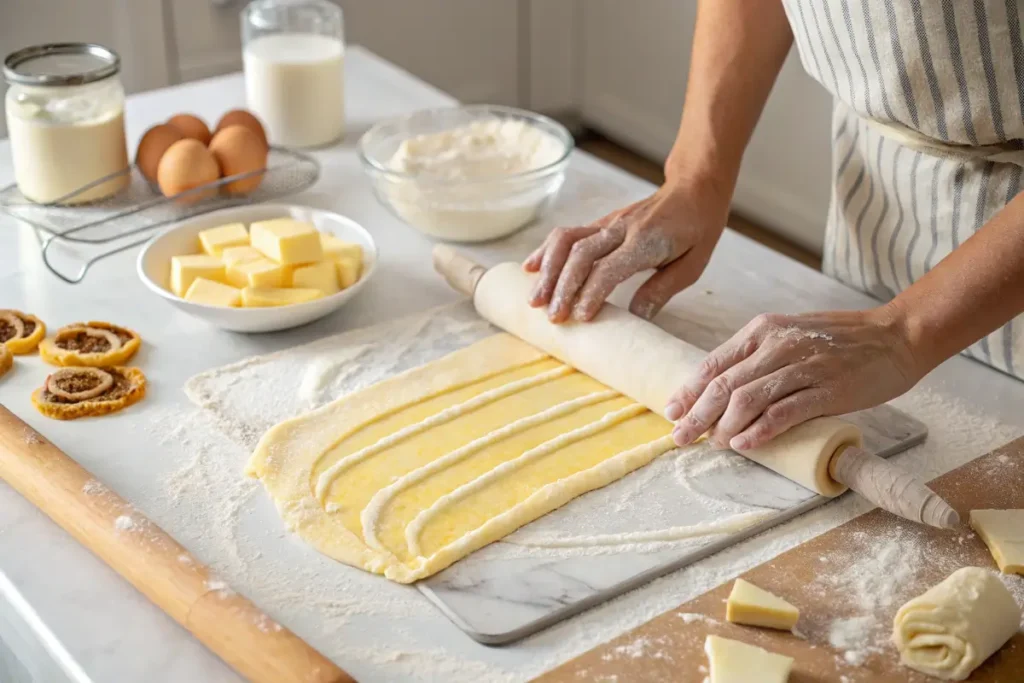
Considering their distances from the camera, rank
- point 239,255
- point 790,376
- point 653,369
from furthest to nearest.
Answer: point 239,255, point 653,369, point 790,376

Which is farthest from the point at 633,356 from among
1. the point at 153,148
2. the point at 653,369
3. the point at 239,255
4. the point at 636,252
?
the point at 153,148

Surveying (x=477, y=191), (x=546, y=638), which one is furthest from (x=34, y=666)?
(x=477, y=191)

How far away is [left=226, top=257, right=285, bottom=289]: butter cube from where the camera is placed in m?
1.45

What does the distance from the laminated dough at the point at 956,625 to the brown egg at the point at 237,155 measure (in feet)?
3.74

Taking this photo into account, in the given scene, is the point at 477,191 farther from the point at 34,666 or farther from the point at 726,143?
the point at 34,666

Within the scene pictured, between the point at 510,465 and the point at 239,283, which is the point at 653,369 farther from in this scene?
the point at 239,283

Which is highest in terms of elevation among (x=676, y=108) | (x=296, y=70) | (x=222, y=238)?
(x=296, y=70)

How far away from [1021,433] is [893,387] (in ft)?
0.59

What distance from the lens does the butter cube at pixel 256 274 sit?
4.76ft

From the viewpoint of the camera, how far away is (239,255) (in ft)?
4.89

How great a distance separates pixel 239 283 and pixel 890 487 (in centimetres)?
81

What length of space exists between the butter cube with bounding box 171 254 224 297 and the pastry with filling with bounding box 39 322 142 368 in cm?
8

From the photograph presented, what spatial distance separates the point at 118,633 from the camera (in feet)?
3.29

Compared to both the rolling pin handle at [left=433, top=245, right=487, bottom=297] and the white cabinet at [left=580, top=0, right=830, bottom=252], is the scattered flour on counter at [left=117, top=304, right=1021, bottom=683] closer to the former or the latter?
the rolling pin handle at [left=433, top=245, right=487, bottom=297]
